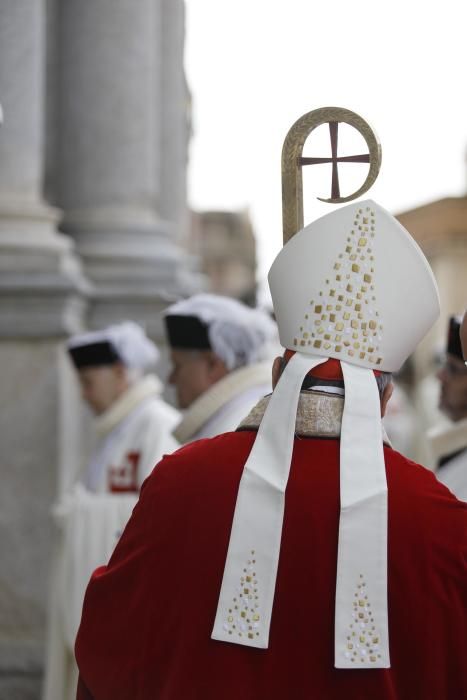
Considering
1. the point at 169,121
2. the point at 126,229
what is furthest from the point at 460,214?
the point at 126,229

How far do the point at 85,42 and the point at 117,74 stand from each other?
0.28 meters

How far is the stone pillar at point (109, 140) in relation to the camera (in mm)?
7910

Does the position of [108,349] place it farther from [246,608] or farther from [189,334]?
[246,608]

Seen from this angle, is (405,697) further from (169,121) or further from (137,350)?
(169,121)

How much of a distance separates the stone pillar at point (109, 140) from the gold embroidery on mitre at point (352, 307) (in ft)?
17.6

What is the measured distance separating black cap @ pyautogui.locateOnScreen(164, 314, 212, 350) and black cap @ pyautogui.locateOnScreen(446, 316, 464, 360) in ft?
2.83

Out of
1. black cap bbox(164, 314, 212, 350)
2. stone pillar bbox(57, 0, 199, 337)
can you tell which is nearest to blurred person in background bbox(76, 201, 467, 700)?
black cap bbox(164, 314, 212, 350)


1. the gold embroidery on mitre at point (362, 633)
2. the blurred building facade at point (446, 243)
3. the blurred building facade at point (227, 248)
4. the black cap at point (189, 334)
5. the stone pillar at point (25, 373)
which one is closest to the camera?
the gold embroidery on mitre at point (362, 633)

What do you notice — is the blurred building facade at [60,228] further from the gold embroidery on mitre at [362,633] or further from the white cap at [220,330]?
the gold embroidery on mitre at [362,633]

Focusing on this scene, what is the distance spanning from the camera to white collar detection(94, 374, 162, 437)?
5805mm

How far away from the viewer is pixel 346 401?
2.36m

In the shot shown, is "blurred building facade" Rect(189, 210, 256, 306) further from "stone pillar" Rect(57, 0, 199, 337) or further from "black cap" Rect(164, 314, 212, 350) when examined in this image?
"black cap" Rect(164, 314, 212, 350)

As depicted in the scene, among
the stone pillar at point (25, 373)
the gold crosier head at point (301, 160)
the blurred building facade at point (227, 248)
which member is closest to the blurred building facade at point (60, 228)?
the stone pillar at point (25, 373)

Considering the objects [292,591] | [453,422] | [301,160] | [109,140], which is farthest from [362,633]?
[109,140]
